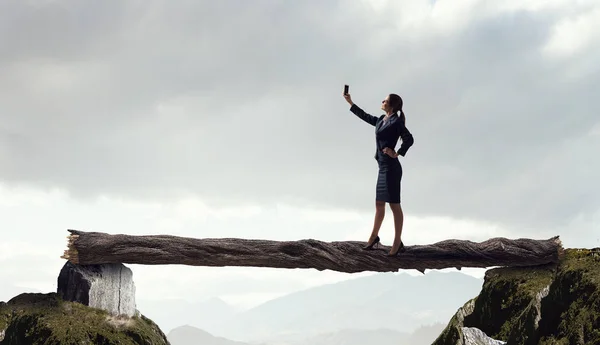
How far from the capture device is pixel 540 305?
30.2 ft

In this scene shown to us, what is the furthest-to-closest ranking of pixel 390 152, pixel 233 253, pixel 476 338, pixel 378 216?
pixel 233 253 < pixel 476 338 < pixel 378 216 < pixel 390 152

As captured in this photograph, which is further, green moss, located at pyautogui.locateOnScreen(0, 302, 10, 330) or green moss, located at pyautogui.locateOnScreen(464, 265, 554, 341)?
green moss, located at pyautogui.locateOnScreen(0, 302, 10, 330)

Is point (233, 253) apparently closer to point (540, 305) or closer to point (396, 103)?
point (396, 103)

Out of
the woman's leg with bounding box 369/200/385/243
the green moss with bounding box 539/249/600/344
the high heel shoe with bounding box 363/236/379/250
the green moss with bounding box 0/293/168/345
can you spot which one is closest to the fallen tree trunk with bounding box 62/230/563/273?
the high heel shoe with bounding box 363/236/379/250

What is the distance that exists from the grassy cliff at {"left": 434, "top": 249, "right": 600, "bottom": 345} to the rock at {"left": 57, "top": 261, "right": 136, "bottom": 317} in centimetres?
510

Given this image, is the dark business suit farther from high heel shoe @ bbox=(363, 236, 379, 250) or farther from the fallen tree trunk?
the fallen tree trunk

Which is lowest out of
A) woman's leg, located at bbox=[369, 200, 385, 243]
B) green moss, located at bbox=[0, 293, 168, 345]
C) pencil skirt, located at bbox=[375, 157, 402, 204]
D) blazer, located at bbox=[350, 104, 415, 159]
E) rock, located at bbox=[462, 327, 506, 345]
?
rock, located at bbox=[462, 327, 506, 345]

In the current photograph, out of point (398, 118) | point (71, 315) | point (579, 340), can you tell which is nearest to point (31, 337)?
point (71, 315)

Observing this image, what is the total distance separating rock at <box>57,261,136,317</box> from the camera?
32.8 ft

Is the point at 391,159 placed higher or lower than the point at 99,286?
higher

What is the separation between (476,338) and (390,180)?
2.88 meters

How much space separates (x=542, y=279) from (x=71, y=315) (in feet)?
23.7

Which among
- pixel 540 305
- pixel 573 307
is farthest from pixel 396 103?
pixel 573 307

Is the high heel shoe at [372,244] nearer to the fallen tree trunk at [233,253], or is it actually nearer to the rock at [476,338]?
the fallen tree trunk at [233,253]
